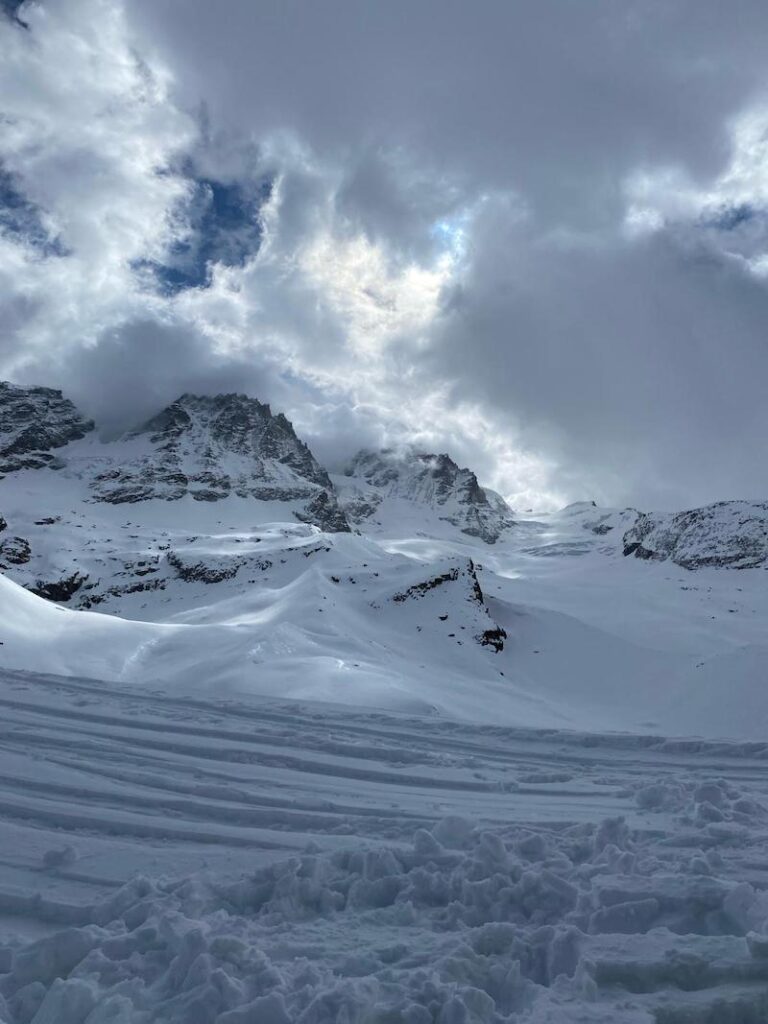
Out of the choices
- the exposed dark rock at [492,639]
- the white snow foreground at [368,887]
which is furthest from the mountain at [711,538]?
the white snow foreground at [368,887]

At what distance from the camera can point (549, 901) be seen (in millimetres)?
3789

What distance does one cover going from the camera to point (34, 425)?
382ft

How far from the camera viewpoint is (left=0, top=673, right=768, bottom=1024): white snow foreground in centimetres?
304

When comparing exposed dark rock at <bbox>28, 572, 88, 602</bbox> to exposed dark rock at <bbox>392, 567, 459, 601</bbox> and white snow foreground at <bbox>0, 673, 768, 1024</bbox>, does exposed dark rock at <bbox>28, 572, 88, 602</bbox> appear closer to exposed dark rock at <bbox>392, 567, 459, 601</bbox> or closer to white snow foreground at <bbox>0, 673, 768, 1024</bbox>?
exposed dark rock at <bbox>392, 567, 459, 601</bbox>

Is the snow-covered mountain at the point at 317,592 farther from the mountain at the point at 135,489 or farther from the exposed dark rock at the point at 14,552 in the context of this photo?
the mountain at the point at 135,489

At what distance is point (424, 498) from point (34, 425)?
9630cm

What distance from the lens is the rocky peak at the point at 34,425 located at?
106938mm

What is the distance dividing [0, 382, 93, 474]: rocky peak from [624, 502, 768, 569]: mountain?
310 feet

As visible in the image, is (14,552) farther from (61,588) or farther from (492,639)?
(492,639)

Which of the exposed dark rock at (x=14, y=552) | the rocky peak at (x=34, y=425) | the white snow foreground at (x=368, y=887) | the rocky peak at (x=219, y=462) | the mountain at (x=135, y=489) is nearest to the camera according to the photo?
the white snow foreground at (x=368, y=887)

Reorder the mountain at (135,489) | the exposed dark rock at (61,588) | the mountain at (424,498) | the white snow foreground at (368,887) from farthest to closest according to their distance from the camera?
the mountain at (424,498)
the mountain at (135,489)
the exposed dark rock at (61,588)
the white snow foreground at (368,887)

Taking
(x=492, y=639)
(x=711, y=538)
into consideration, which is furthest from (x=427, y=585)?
(x=711, y=538)

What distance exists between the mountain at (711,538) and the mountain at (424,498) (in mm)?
56252

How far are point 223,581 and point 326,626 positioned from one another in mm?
20960
